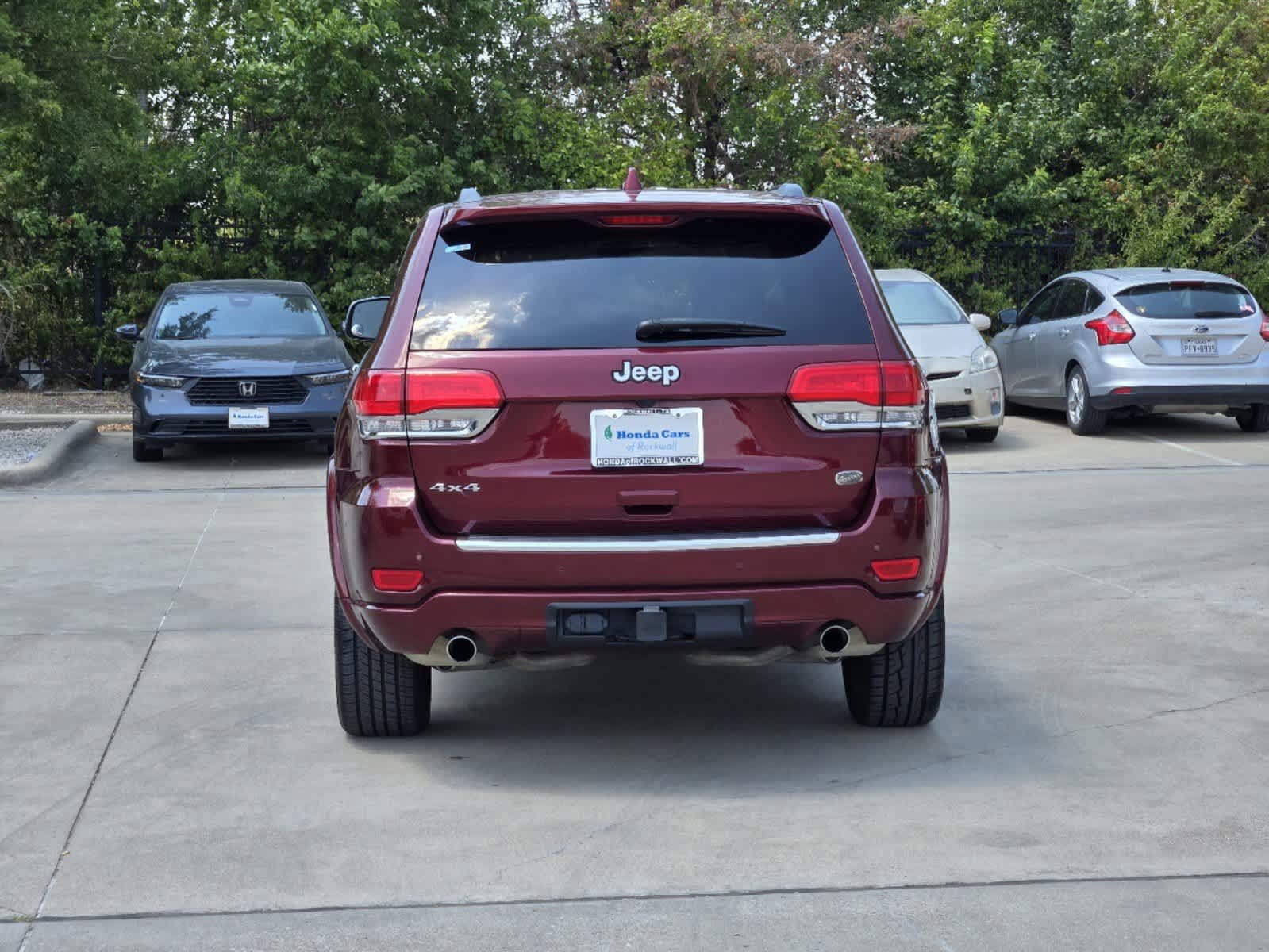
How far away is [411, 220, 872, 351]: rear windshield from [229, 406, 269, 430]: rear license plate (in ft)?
28.5

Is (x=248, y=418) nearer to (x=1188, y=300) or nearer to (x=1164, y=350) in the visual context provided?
(x=1164, y=350)

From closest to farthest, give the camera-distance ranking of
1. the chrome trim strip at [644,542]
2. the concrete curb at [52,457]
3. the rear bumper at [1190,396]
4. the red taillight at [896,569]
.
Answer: the chrome trim strip at [644,542], the red taillight at [896,569], the concrete curb at [52,457], the rear bumper at [1190,396]

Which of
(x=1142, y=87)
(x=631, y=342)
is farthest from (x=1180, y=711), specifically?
(x=1142, y=87)

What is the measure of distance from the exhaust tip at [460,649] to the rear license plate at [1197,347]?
37.7 ft

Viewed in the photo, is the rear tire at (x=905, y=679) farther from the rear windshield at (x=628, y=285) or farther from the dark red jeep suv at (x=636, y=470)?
the rear windshield at (x=628, y=285)

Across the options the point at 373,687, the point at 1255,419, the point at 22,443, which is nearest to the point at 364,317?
the point at 373,687

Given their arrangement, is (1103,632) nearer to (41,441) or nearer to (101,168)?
(41,441)

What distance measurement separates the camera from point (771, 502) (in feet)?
16.0

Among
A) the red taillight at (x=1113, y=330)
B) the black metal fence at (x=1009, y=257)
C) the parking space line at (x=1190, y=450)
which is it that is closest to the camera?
the parking space line at (x=1190, y=450)

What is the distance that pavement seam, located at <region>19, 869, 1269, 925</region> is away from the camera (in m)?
4.04

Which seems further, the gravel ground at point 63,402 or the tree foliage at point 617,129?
the tree foliage at point 617,129

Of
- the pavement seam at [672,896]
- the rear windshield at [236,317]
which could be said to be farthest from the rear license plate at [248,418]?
the pavement seam at [672,896]

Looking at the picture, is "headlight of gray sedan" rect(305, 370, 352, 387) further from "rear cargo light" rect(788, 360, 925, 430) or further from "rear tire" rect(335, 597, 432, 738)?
"rear cargo light" rect(788, 360, 925, 430)

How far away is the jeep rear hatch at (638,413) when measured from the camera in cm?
486
